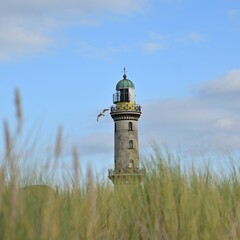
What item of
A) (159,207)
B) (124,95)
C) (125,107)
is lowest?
(159,207)

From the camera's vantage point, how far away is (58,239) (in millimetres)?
2785

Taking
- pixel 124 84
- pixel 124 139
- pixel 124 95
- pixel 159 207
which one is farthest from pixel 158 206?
pixel 124 84

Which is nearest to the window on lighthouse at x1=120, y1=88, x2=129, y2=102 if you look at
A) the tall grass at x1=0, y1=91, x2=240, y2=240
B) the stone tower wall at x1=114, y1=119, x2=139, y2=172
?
the stone tower wall at x1=114, y1=119, x2=139, y2=172

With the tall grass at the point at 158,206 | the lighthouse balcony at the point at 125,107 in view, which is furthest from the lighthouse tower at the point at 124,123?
the tall grass at the point at 158,206

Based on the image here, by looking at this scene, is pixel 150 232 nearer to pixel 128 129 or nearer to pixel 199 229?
pixel 199 229

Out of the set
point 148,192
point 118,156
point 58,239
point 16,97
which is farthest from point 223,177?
point 118,156

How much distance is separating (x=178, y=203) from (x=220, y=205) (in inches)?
16.9

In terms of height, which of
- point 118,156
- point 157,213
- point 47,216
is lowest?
point 47,216

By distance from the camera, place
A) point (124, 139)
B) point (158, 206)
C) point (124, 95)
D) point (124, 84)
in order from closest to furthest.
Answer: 1. point (158, 206)
2. point (124, 139)
3. point (124, 95)
4. point (124, 84)

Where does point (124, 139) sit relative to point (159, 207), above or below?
above

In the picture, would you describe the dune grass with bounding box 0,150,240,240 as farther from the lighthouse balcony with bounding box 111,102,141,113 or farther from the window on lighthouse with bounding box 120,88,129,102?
the window on lighthouse with bounding box 120,88,129,102

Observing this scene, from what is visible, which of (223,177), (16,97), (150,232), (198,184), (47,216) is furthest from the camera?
(223,177)

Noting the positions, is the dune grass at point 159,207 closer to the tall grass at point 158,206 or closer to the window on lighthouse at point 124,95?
the tall grass at point 158,206

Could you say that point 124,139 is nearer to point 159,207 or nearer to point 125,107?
point 125,107
